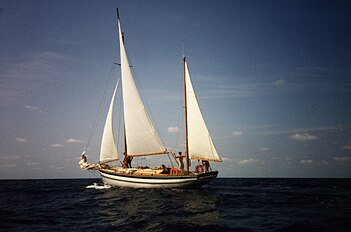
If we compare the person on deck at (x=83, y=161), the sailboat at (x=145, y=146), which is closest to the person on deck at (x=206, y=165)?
the sailboat at (x=145, y=146)

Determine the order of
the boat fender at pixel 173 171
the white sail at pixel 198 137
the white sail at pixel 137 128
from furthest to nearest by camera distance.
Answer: the white sail at pixel 137 128, the white sail at pixel 198 137, the boat fender at pixel 173 171

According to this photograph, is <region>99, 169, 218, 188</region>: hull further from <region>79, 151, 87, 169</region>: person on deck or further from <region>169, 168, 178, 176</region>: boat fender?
<region>79, 151, 87, 169</region>: person on deck

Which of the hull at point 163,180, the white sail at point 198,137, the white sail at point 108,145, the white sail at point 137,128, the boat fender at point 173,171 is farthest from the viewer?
the white sail at point 108,145

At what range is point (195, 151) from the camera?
3291 centimetres

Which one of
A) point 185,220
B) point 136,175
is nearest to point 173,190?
point 136,175

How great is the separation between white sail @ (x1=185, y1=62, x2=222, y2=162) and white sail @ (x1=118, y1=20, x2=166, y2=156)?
14.4 ft

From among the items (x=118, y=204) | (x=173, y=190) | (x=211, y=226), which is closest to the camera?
(x=211, y=226)

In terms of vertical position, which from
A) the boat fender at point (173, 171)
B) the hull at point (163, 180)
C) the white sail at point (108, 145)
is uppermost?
the white sail at point (108, 145)

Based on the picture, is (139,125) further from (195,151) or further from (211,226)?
(211,226)

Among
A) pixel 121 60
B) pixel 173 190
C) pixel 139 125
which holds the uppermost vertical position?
pixel 121 60

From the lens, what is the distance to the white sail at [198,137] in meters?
32.5

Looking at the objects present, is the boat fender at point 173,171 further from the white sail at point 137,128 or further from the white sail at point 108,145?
the white sail at point 108,145

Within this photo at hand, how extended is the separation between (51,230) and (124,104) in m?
22.2

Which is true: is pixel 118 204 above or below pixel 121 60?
below
